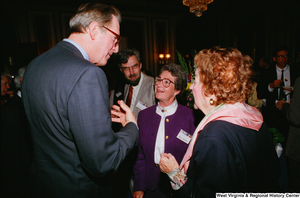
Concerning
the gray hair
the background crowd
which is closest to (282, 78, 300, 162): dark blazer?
the background crowd

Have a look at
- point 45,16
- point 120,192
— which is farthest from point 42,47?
point 120,192

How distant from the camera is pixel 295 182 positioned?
2.24 m

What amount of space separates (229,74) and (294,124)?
1.58m

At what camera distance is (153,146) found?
1.73 m

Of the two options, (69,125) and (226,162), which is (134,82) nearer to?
(69,125)

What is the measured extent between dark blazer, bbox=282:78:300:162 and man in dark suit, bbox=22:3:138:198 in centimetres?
196

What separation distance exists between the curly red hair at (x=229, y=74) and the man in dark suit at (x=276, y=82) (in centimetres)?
294

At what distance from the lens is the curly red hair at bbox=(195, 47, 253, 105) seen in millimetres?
1024

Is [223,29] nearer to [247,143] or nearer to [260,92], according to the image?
[260,92]

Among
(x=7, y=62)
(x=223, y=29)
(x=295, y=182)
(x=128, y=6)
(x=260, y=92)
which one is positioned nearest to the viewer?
(x=295, y=182)

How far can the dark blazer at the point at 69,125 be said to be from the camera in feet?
2.67

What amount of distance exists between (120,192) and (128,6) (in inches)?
326

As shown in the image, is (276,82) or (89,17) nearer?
(89,17)

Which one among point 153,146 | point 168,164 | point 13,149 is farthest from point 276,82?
point 13,149
